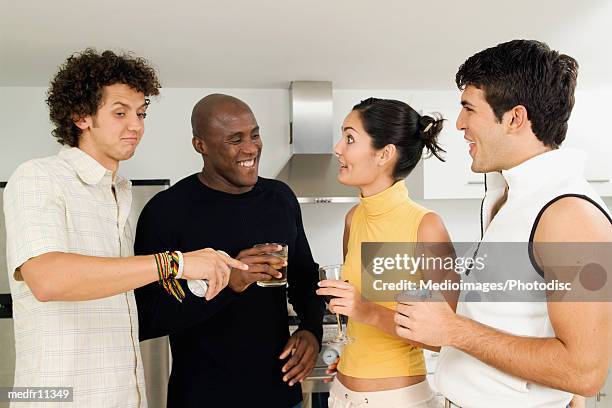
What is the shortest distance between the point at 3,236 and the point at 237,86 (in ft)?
6.05

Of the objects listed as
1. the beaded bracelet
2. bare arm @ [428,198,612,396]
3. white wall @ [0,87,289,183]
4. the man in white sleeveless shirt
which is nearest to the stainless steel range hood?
white wall @ [0,87,289,183]

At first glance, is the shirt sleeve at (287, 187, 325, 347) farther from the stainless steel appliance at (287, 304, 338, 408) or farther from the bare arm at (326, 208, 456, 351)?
the stainless steel appliance at (287, 304, 338, 408)

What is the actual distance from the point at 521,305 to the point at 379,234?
56 cm

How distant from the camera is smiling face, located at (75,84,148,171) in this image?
1.58m

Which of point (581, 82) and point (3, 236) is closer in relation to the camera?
point (3, 236)

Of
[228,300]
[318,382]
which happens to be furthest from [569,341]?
[318,382]

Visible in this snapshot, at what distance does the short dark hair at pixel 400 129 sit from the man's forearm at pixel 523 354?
680 mm

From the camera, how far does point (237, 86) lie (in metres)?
4.12

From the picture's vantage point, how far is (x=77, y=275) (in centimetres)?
126

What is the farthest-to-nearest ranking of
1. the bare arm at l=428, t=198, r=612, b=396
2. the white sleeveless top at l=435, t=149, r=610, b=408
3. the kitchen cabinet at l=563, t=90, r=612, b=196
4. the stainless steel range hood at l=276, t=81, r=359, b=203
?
1. the kitchen cabinet at l=563, t=90, r=612, b=196
2. the stainless steel range hood at l=276, t=81, r=359, b=203
3. the white sleeveless top at l=435, t=149, r=610, b=408
4. the bare arm at l=428, t=198, r=612, b=396

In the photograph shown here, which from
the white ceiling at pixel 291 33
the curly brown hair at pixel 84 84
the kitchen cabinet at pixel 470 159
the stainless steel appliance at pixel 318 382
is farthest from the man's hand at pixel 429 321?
the kitchen cabinet at pixel 470 159

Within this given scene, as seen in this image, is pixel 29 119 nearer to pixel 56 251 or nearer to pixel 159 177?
pixel 159 177

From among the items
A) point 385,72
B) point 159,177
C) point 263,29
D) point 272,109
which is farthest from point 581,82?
point 159,177

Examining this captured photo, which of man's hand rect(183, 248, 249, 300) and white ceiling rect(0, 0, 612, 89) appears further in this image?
white ceiling rect(0, 0, 612, 89)
